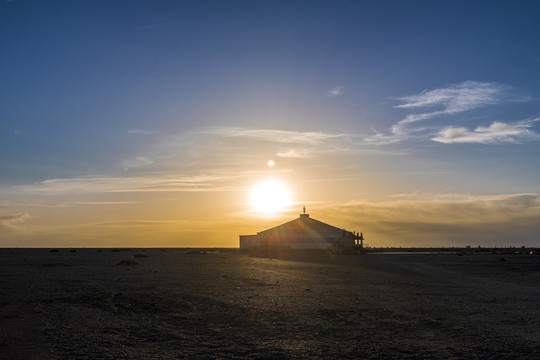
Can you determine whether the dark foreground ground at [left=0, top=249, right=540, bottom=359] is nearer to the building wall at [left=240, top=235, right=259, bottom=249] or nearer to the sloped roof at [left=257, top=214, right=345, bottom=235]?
the sloped roof at [left=257, top=214, right=345, bottom=235]

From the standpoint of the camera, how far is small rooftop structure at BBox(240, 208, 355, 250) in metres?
93.6

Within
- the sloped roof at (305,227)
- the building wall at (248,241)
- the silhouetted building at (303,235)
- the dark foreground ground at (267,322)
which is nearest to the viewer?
the dark foreground ground at (267,322)

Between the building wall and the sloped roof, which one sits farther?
the building wall

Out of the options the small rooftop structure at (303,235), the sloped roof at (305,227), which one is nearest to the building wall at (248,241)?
the small rooftop structure at (303,235)

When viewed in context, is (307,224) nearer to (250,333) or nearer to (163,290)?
(163,290)

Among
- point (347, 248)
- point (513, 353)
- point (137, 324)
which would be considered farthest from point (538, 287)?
point (347, 248)

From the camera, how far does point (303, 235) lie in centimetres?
9412

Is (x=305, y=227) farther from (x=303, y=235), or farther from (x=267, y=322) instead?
(x=267, y=322)

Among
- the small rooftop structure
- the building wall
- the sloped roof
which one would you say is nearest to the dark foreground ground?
the small rooftop structure

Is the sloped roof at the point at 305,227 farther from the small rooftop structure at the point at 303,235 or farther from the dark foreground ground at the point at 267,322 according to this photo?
the dark foreground ground at the point at 267,322

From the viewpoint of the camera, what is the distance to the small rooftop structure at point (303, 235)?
93625 mm

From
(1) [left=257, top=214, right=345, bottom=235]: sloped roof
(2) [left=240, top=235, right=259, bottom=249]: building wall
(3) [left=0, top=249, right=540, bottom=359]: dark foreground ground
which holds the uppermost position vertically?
(1) [left=257, top=214, right=345, bottom=235]: sloped roof

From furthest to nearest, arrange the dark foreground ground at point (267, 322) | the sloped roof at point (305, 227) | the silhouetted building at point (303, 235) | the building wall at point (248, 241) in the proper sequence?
the building wall at point (248, 241) < the sloped roof at point (305, 227) < the silhouetted building at point (303, 235) < the dark foreground ground at point (267, 322)

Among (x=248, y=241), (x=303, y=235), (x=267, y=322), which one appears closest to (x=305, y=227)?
(x=303, y=235)
